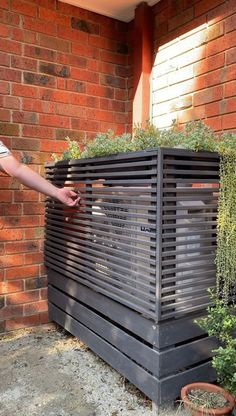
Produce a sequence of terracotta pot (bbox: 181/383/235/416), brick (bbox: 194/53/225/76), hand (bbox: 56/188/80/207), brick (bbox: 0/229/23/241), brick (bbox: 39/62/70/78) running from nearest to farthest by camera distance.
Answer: terracotta pot (bbox: 181/383/235/416)
hand (bbox: 56/188/80/207)
brick (bbox: 194/53/225/76)
brick (bbox: 0/229/23/241)
brick (bbox: 39/62/70/78)

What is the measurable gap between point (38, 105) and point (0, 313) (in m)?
1.74

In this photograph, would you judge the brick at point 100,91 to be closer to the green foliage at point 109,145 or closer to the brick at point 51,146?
the brick at point 51,146

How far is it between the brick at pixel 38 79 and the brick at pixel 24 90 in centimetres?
5

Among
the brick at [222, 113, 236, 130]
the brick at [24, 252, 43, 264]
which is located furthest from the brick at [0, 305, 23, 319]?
the brick at [222, 113, 236, 130]

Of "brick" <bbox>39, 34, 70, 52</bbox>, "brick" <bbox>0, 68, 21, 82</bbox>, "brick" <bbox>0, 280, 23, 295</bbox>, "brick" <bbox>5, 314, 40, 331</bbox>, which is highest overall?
"brick" <bbox>39, 34, 70, 52</bbox>

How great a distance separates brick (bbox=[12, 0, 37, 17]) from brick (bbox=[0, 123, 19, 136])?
2.99ft

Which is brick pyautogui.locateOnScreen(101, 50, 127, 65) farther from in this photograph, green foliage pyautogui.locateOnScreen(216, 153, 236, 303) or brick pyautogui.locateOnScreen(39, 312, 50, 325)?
brick pyautogui.locateOnScreen(39, 312, 50, 325)

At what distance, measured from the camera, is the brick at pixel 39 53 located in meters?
2.91

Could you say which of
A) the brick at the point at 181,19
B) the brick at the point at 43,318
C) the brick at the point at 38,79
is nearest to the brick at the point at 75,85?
the brick at the point at 38,79

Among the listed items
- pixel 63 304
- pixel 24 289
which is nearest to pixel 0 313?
pixel 24 289

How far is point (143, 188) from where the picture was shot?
1.83 meters

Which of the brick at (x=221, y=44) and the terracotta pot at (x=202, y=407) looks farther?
the brick at (x=221, y=44)

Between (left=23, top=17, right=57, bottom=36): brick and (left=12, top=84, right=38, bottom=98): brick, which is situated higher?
(left=23, top=17, right=57, bottom=36): brick

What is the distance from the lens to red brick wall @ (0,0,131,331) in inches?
113
